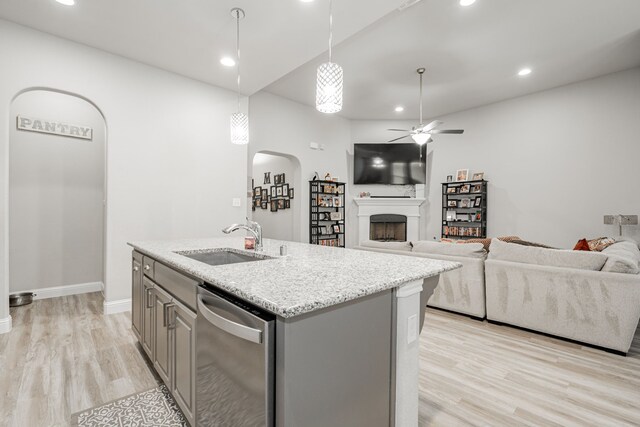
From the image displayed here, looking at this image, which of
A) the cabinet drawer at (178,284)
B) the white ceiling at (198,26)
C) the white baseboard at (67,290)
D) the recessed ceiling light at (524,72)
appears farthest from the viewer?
the recessed ceiling light at (524,72)

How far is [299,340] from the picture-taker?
3.13ft

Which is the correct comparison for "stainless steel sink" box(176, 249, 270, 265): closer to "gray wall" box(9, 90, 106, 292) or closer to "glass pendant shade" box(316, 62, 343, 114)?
"glass pendant shade" box(316, 62, 343, 114)

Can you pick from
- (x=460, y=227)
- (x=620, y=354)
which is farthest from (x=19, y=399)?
(x=460, y=227)

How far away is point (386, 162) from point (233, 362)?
6681mm

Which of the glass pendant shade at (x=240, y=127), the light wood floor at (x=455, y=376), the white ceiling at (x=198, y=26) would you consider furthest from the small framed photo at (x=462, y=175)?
the glass pendant shade at (x=240, y=127)

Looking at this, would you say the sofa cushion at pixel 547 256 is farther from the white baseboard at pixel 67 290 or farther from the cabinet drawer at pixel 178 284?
the white baseboard at pixel 67 290

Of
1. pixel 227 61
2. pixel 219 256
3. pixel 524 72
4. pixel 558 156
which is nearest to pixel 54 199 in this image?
pixel 227 61

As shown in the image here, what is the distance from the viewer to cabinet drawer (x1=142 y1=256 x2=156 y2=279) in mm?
2058

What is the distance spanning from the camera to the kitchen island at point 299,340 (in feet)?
3.14

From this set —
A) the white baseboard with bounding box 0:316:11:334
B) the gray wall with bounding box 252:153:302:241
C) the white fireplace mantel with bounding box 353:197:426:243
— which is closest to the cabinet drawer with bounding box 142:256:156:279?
the white baseboard with bounding box 0:316:11:334

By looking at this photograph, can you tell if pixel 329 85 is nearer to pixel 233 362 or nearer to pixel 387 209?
pixel 233 362

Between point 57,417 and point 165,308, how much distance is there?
0.85 metres

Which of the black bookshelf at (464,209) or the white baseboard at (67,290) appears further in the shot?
the black bookshelf at (464,209)

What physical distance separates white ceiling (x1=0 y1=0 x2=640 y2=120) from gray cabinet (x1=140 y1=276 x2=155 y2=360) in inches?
94.8
